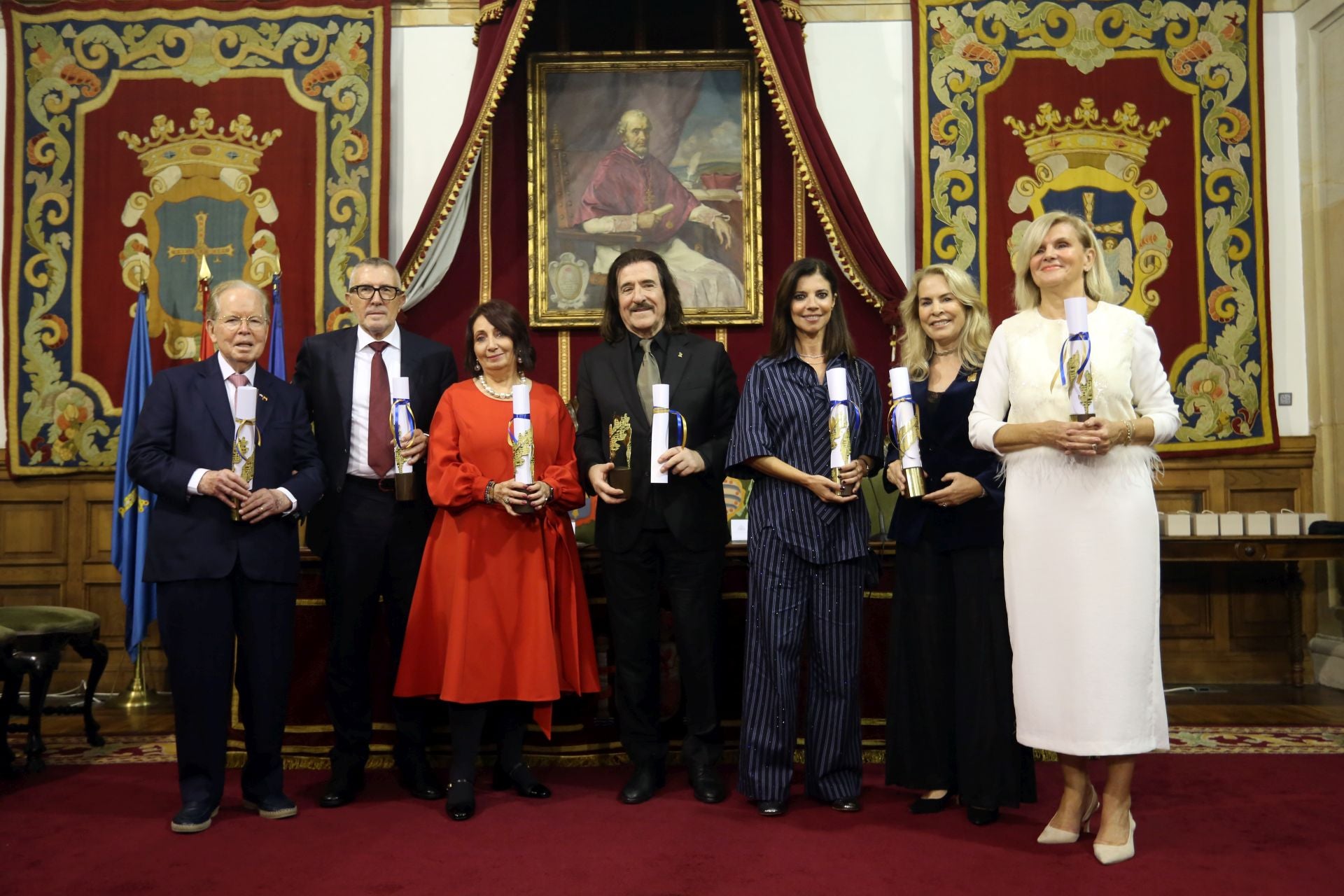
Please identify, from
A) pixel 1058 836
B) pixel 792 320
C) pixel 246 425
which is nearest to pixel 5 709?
pixel 246 425

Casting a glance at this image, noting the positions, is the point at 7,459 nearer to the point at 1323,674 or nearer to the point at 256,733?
the point at 256,733

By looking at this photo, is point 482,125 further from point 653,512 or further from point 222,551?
point 222,551

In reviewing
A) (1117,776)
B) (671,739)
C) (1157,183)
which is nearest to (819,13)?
(1157,183)

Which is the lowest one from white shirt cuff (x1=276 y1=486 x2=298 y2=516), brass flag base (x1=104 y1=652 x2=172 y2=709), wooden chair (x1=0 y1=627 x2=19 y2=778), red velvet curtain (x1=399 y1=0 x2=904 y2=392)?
brass flag base (x1=104 y1=652 x2=172 y2=709)

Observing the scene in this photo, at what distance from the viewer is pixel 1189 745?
438 cm

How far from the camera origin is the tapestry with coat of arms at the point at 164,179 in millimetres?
5934

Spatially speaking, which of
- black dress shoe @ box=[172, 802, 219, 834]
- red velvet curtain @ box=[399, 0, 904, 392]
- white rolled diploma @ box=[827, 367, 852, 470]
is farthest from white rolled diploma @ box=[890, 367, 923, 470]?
red velvet curtain @ box=[399, 0, 904, 392]

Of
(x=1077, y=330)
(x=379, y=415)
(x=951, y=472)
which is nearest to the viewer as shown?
(x=1077, y=330)

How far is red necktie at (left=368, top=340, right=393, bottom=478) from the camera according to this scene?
3.60 metres

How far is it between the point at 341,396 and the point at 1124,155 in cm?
436

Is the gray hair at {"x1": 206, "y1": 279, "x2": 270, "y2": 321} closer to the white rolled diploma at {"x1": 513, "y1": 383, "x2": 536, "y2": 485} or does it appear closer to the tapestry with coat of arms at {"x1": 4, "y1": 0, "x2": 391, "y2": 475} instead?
the white rolled diploma at {"x1": 513, "y1": 383, "x2": 536, "y2": 485}

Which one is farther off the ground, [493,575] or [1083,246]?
[1083,246]

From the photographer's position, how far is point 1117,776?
9.52 feet

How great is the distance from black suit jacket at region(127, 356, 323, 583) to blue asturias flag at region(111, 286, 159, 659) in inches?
90.1
